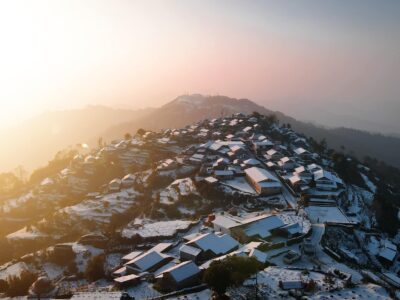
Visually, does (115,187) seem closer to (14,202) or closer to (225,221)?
(14,202)

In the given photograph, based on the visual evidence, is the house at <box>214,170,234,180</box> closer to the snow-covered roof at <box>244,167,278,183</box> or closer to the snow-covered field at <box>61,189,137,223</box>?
the snow-covered roof at <box>244,167,278,183</box>

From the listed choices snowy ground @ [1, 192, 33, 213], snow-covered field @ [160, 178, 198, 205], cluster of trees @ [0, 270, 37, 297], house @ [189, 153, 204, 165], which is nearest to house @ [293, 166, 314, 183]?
snow-covered field @ [160, 178, 198, 205]

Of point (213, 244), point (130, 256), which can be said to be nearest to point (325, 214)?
point (213, 244)

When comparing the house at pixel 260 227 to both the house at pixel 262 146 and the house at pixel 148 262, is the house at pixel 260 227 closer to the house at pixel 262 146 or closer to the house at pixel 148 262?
the house at pixel 148 262

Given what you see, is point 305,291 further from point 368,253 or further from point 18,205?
point 18,205

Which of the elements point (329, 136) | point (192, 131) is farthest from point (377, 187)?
point (329, 136)

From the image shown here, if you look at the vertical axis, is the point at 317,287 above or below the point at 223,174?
above
